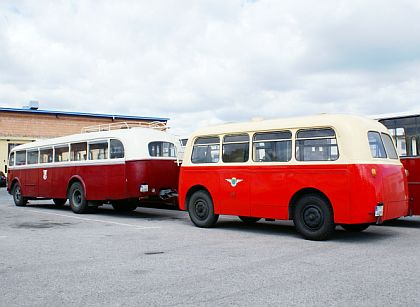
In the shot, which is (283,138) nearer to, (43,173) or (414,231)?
(414,231)

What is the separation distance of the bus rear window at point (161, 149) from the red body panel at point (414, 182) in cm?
692

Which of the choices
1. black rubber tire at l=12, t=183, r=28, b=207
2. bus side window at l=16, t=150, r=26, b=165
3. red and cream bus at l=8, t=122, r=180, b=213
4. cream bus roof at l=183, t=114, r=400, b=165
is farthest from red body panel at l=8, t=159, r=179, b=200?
cream bus roof at l=183, t=114, r=400, b=165

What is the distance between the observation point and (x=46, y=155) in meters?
18.1

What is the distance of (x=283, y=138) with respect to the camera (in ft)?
34.2

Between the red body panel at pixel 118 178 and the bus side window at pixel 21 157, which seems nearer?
the red body panel at pixel 118 178

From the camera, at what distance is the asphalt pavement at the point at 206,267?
554 cm

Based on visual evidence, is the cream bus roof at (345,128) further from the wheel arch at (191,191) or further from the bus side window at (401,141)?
the wheel arch at (191,191)

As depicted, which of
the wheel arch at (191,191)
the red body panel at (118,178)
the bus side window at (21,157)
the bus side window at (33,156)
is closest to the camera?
the wheel arch at (191,191)

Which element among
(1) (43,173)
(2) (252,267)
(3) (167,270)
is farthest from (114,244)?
(1) (43,173)

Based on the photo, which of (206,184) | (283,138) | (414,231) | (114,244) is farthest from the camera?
(206,184)

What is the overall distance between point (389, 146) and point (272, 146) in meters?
2.46

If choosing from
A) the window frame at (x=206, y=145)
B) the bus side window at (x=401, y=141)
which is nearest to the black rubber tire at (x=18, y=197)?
the window frame at (x=206, y=145)

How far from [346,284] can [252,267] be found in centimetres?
150

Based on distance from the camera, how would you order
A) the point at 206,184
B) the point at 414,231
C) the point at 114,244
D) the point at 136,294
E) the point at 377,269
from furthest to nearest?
the point at 206,184 → the point at 414,231 → the point at 114,244 → the point at 377,269 → the point at 136,294
